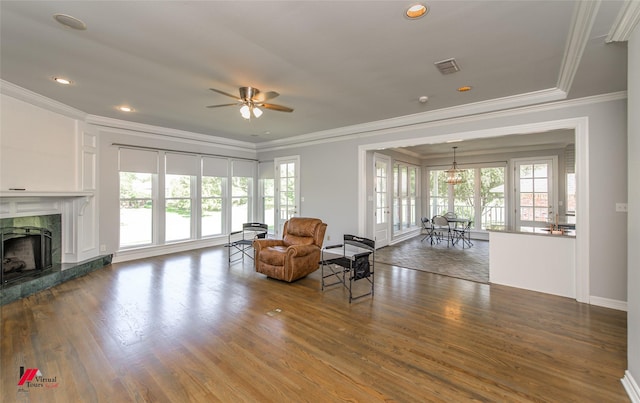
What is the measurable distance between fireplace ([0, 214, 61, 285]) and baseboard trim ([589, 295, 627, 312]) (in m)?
7.41

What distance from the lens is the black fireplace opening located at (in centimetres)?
384

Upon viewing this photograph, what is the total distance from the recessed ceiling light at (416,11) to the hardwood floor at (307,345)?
2.73 m

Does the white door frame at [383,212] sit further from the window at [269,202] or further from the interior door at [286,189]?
the window at [269,202]

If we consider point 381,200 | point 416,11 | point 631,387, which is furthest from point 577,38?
point 381,200

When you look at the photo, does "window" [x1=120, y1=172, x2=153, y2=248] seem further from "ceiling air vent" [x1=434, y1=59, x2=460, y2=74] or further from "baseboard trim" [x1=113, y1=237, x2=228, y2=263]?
"ceiling air vent" [x1=434, y1=59, x2=460, y2=74]

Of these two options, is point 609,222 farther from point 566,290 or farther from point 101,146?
point 101,146

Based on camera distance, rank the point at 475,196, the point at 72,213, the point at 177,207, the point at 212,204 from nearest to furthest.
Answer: the point at 72,213
the point at 177,207
the point at 212,204
the point at 475,196

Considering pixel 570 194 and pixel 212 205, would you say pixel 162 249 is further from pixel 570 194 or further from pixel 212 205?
pixel 570 194

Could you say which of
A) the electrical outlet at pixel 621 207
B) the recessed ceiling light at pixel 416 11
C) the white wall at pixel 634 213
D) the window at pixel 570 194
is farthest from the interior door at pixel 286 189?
the window at pixel 570 194

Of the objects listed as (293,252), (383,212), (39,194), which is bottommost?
(293,252)

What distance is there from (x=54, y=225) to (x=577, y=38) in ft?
23.3

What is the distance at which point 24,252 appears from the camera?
4.09 metres

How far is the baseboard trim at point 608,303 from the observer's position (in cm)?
329

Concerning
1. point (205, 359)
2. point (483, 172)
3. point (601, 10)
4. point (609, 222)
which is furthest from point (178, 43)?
point (483, 172)
